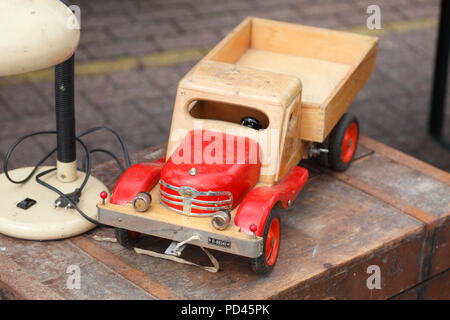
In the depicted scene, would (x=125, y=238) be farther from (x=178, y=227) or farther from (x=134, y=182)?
(x=178, y=227)

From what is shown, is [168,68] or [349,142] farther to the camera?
[168,68]

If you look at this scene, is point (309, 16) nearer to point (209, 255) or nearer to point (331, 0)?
point (331, 0)

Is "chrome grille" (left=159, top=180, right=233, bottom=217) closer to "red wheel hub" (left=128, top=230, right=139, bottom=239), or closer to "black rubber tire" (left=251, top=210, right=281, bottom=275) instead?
"black rubber tire" (left=251, top=210, right=281, bottom=275)

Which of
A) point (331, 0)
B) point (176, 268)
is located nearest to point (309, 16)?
point (331, 0)

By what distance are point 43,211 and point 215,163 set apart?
850mm

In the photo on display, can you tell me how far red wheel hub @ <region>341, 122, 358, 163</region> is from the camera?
4391 millimetres

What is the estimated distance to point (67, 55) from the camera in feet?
10.7

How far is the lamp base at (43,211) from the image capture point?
12.3 ft

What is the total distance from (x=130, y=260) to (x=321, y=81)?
1.37 m

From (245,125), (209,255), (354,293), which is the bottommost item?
(354,293)

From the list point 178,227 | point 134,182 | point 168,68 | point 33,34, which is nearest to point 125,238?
point 134,182

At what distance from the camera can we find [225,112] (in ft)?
13.2

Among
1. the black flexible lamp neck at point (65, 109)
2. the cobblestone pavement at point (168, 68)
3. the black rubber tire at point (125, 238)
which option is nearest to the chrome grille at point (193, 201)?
the black rubber tire at point (125, 238)

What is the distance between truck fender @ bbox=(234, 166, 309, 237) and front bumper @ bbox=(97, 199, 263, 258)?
4 centimetres
